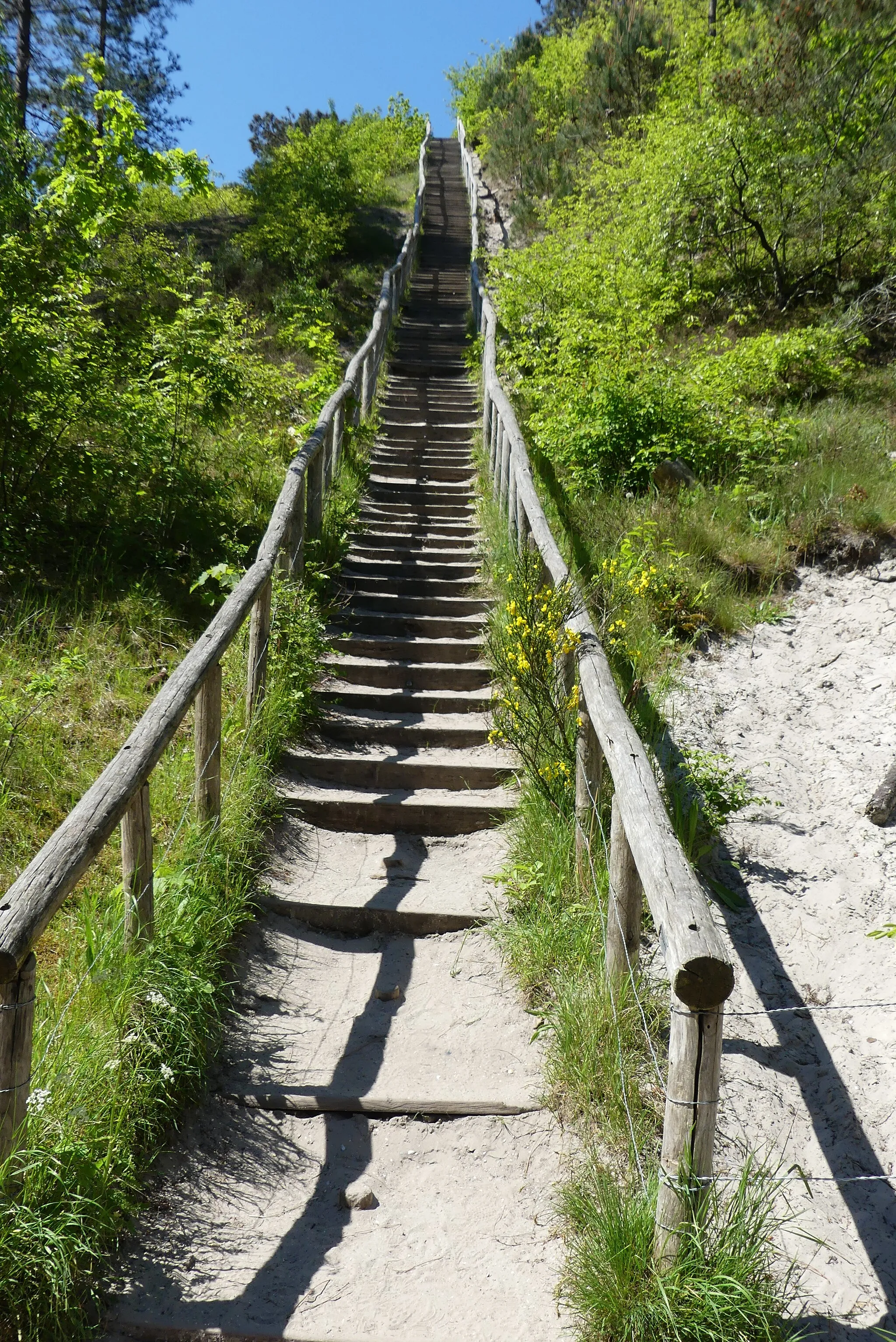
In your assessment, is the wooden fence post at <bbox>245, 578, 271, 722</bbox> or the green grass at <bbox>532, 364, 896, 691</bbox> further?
the green grass at <bbox>532, 364, 896, 691</bbox>

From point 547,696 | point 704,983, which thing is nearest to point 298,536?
point 547,696

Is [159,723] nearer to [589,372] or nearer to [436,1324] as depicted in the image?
[436,1324]

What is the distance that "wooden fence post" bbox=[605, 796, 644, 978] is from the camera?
335cm

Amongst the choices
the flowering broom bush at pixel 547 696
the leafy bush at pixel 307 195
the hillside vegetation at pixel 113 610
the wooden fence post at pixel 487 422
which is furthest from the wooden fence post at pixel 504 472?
the leafy bush at pixel 307 195

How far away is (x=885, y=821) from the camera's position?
16.5 ft

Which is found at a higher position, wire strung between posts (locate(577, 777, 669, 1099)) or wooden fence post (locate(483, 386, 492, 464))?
wooden fence post (locate(483, 386, 492, 464))

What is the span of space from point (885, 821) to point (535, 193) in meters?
21.7

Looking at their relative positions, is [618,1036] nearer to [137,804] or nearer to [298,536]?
[137,804]

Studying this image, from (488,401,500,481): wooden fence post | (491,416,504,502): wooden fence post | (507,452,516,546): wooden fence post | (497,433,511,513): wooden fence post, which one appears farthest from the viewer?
(488,401,500,481): wooden fence post

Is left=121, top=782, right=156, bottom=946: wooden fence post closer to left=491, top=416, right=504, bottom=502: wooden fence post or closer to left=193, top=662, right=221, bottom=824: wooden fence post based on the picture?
→ left=193, top=662, right=221, bottom=824: wooden fence post

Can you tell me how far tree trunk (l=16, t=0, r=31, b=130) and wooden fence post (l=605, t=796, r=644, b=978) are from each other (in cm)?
2004

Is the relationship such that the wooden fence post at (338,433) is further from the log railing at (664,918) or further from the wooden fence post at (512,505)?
the log railing at (664,918)

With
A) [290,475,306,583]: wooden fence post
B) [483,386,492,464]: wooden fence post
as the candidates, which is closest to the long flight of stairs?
[483,386,492,464]: wooden fence post

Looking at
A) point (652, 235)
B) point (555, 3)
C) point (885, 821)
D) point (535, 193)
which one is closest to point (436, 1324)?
point (885, 821)
